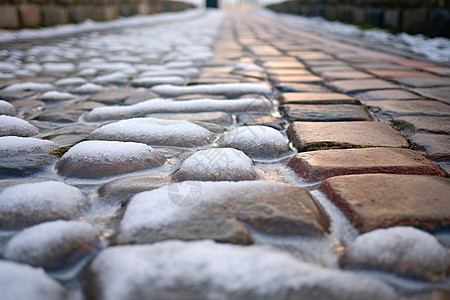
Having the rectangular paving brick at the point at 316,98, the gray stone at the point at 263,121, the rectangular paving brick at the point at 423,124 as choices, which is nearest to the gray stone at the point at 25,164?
the gray stone at the point at 263,121

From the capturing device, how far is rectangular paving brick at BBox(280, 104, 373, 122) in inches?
50.9

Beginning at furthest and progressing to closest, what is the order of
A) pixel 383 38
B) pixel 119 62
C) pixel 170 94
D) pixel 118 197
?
pixel 383 38 → pixel 119 62 → pixel 170 94 → pixel 118 197

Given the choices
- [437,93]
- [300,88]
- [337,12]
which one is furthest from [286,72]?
[337,12]

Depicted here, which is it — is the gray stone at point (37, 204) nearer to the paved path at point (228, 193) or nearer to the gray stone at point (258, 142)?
the paved path at point (228, 193)

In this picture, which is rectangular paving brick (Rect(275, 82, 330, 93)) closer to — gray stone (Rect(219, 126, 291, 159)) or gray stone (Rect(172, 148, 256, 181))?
gray stone (Rect(219, 126, 291, 159))

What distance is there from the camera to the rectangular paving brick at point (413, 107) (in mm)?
1332

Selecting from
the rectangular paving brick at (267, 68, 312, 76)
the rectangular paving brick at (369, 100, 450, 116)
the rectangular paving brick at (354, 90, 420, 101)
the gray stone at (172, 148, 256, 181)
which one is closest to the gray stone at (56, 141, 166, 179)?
the gray stone at (172, 148, 256, 181)

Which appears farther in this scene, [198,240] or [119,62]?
[119,62]

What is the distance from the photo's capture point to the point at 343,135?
43.7 inches

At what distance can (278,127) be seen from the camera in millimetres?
1240

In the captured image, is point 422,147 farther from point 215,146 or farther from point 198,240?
point 198,240

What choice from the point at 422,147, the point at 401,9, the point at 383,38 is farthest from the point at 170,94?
the point at 401,9

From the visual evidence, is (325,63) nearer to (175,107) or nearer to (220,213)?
(175,107)

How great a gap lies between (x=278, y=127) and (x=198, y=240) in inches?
29.1
